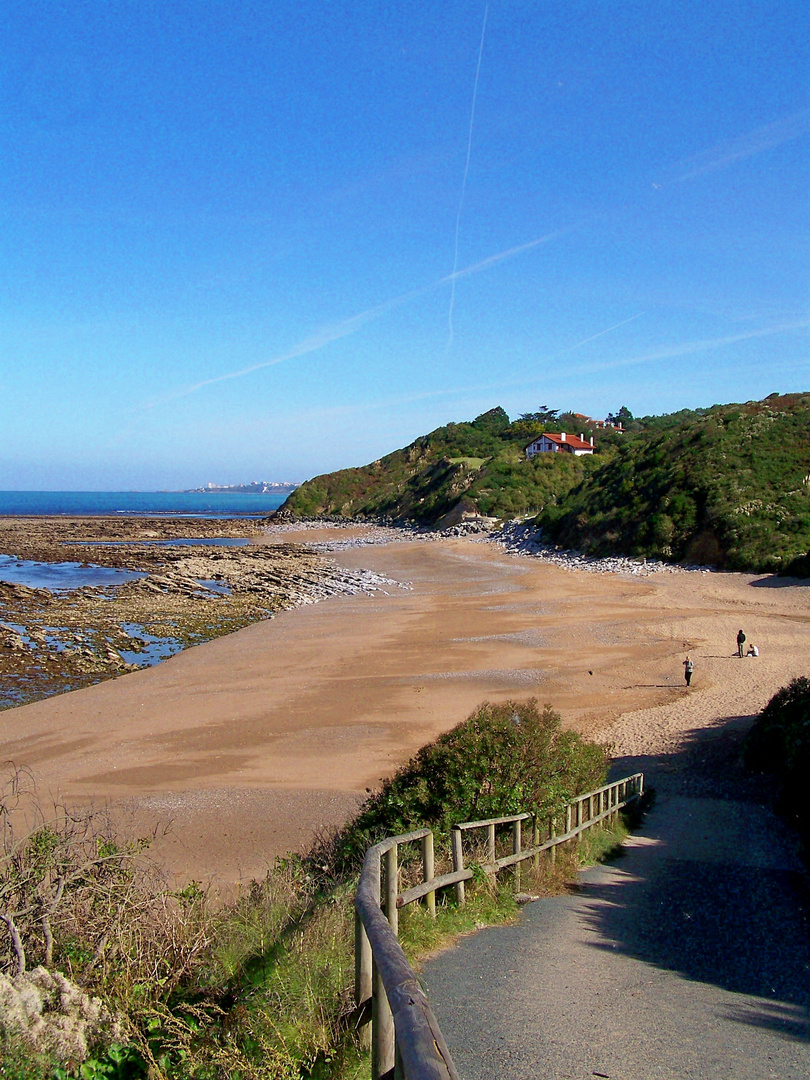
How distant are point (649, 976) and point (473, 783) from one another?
8.61 ft

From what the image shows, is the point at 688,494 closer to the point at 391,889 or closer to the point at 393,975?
the point at 391,889

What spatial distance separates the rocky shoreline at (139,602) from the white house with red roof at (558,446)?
1650 inches

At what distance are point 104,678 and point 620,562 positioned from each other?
108ft

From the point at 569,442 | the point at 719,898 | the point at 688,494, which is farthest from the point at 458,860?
the point at 569,442

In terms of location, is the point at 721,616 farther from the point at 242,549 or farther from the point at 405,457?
the point at 405,457

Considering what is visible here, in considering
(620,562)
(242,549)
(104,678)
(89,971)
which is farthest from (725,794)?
(242,549)

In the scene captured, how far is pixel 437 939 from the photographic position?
5668 millimetres

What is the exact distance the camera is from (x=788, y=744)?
12.2 metres

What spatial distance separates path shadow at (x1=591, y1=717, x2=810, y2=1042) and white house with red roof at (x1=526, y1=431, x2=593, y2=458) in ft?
277

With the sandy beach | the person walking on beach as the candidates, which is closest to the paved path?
the sandy beach

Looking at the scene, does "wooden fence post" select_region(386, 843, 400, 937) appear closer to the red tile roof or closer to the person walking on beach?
the person walking on beach

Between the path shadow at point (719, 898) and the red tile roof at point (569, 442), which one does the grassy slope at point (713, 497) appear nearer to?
the path shadow at point (719, 898)

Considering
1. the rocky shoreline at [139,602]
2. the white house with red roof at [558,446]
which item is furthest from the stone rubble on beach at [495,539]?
the white house with red roof at [558,446]

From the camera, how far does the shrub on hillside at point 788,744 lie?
11.4m
